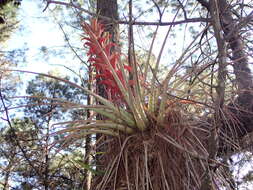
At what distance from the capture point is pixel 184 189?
807mm

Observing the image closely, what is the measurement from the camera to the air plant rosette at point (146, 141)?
829 millimetres

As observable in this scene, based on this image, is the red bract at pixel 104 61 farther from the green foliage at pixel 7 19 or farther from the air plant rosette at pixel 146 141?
the green foliage at pixel 7 19

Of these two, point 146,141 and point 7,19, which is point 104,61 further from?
point 7,19

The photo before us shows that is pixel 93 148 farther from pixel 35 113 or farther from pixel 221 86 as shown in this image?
pixel 35 113

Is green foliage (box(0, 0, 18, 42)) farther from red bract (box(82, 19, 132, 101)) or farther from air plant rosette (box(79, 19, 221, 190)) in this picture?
air plant rosette (box(79, 19, 221, 190))

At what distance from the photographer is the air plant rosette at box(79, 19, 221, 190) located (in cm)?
83

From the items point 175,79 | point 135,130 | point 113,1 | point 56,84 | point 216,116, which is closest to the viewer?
point 216,116

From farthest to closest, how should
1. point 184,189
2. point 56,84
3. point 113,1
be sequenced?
point 56,84, point 113,1, point 184,189

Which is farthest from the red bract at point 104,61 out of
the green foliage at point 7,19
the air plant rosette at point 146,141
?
the green foliage at point 7,19

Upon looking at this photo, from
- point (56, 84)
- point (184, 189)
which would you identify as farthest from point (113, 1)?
point (56, 84)

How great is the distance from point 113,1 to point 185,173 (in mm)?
1184

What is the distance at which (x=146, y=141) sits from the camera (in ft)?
2.85

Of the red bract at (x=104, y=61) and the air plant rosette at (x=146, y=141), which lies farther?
the red bract at (x=104, y=61)

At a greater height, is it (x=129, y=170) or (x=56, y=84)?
(x=56, y=84)
